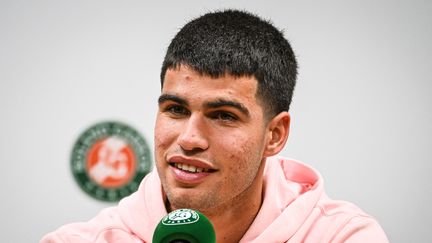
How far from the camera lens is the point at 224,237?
1.13 metres

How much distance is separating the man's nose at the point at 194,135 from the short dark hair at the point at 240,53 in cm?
10

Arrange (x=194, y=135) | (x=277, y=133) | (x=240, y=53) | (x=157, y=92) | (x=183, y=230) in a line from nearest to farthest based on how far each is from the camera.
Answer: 1. (x=183, y=230)
2. (x=194, y=135)
3. (x=240, y=53)
4. (x=277, y=133)
5. (x=157, y=92)

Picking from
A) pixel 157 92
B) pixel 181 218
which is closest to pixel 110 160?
pixel 157 92

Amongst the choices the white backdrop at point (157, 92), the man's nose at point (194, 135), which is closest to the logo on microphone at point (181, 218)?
the man's nose at point (194, 135)

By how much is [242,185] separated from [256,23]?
380mm

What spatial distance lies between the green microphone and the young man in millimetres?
271

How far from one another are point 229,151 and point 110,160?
1.43 meters

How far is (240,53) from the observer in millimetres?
1016

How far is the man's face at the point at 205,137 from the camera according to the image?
923 mm

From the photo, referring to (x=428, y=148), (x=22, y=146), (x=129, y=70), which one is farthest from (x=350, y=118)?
(x=22, y=146)

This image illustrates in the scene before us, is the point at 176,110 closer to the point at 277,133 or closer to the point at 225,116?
the point at 225,116

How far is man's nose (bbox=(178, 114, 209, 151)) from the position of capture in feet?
2.96

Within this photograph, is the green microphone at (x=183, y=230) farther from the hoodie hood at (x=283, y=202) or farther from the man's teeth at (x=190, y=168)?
the hoodie hood at (x=283, y=202)

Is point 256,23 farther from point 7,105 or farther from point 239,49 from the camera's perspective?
point 7,105
